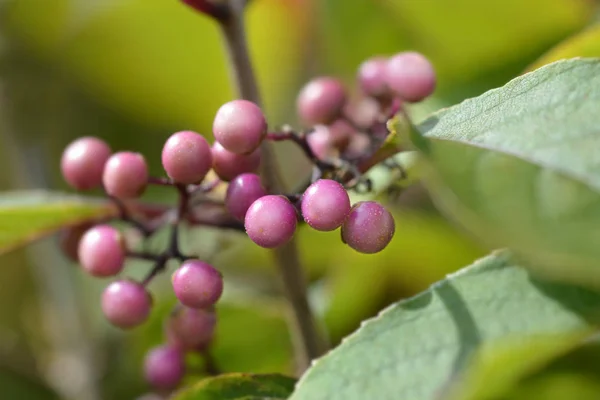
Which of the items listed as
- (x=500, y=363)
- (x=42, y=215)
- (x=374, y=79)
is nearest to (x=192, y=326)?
(x=42, y=215)

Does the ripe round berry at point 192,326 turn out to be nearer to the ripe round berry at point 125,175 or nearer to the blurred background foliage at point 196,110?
the ripe round berry at point 125,175

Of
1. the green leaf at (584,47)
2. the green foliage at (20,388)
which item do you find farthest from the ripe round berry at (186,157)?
the green foliage at (20,388)

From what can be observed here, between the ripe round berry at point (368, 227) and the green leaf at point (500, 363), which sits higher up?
the ripe round berry at point (368, 227)

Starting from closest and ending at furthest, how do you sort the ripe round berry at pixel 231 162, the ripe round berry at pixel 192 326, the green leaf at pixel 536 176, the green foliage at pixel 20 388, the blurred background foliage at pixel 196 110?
the green leaf at pixel 536 176, the ripe round berry at pixel 231 162, the ripe round berry at pixel 192 326, the blurred background foliage at pixel 196 110, the green foliage at pixel 20 388

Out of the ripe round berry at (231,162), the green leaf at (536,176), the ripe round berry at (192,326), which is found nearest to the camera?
the green leaf at (536,176)

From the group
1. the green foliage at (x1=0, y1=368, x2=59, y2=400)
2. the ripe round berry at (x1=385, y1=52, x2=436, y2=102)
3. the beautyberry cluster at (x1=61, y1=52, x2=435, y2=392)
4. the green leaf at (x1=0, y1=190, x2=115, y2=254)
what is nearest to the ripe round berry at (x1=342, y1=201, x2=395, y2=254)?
the beautyberry cluster at (x1=61, y1=52, x2=435, y2=392)

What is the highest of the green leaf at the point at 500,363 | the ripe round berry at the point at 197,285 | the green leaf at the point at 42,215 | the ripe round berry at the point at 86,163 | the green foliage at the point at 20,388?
the ripe round berry at the point at 86,163
